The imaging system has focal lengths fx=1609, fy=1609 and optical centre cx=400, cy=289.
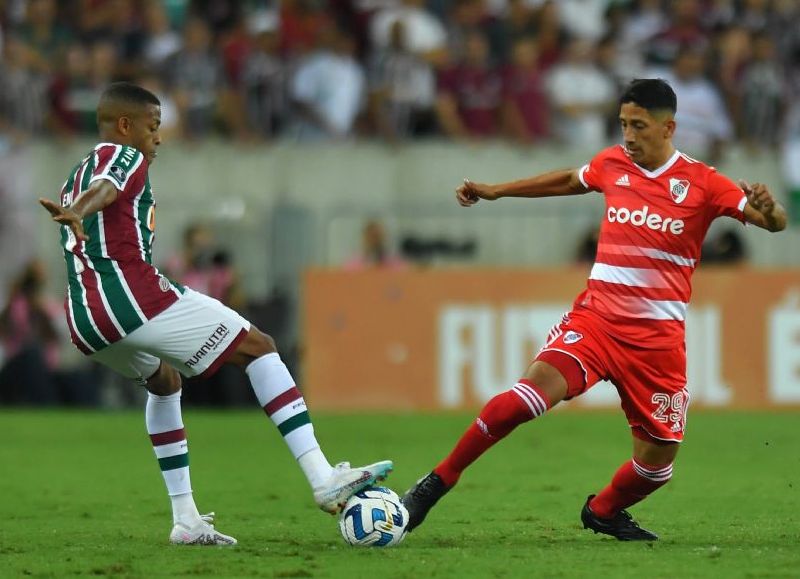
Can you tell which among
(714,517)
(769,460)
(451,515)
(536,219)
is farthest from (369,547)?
(536,219)

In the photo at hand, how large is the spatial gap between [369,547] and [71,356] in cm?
1120

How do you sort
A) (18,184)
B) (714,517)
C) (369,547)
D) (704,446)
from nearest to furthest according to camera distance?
(369,547) < (714,517) < (704,446) < (18,184)

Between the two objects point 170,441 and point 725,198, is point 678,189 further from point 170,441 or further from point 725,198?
point 170,441

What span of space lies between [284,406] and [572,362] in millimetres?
1482

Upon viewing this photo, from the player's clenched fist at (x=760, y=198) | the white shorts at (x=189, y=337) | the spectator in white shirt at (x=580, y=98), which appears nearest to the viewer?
the player's clenched fist at (x=760, y=198)

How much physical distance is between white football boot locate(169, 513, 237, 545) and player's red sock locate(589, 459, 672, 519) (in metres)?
1.98

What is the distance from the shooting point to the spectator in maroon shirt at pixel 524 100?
62.9 ft

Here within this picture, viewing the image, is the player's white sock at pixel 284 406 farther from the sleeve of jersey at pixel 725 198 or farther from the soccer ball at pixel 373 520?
the sleeve of jersey at pixel 725 198

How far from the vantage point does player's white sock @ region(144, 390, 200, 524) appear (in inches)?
335

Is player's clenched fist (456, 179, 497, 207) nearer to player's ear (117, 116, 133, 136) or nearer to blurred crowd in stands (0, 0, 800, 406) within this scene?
player's ear (117, 116, 133, 136)

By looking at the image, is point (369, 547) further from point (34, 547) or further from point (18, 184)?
point (18, 184)

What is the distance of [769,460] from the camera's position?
12.8 metres

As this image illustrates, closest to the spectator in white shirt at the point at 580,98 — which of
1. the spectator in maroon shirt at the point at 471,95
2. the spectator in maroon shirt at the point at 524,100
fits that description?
the spectator in maroon shirt at the point at 524,100

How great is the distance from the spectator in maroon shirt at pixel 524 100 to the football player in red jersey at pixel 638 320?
10.7 metres
